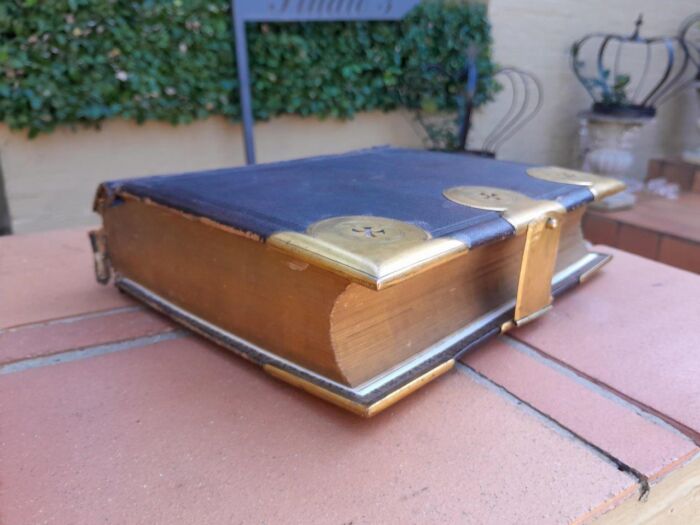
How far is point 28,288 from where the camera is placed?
808mm

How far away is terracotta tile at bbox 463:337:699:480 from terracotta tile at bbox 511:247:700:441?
2cm

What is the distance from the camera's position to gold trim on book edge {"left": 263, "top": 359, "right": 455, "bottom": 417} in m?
0.47

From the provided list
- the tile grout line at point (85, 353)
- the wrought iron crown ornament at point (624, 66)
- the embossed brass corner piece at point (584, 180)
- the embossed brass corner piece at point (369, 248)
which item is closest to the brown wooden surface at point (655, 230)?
the wrought iron crown ornament at point (624, 66)

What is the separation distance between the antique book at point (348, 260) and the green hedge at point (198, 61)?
3.59 feet

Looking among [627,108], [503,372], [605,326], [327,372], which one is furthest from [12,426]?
[627,108]

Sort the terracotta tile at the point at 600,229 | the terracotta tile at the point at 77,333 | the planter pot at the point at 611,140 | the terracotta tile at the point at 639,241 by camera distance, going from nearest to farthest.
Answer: the terracotta tile at the point at 77,333, the terracotta tile at the point at 639,241, the terracotta tile at the point at 600,229, the planter pot at the point at 611,140

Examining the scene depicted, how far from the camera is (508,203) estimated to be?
62 cm

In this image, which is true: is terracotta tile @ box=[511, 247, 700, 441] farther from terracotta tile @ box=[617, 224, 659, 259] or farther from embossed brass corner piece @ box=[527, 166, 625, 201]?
terracotta tile @ box=[617, 224, 659, 259]

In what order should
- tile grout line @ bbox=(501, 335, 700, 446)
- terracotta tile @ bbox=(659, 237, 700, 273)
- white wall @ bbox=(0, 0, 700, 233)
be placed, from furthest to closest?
1. white wall @ bbox=(0, 0, 700, 233)
2. terracotta tile @ bbox=(659, 237, 700, 273)
3. tile grout line @ bbox=(501, 335, 700, 446)

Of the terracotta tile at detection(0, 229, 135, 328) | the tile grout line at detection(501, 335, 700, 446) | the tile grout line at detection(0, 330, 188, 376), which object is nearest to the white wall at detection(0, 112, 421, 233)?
the terracotta tile at detection(0, 229, 135, 328)

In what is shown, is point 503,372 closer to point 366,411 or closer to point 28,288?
point 366,411

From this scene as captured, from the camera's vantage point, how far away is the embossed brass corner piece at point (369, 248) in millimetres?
421

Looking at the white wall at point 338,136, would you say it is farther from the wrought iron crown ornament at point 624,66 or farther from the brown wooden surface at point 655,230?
the brown wooden surface at point 655,230

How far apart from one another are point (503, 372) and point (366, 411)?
0.69 ft
